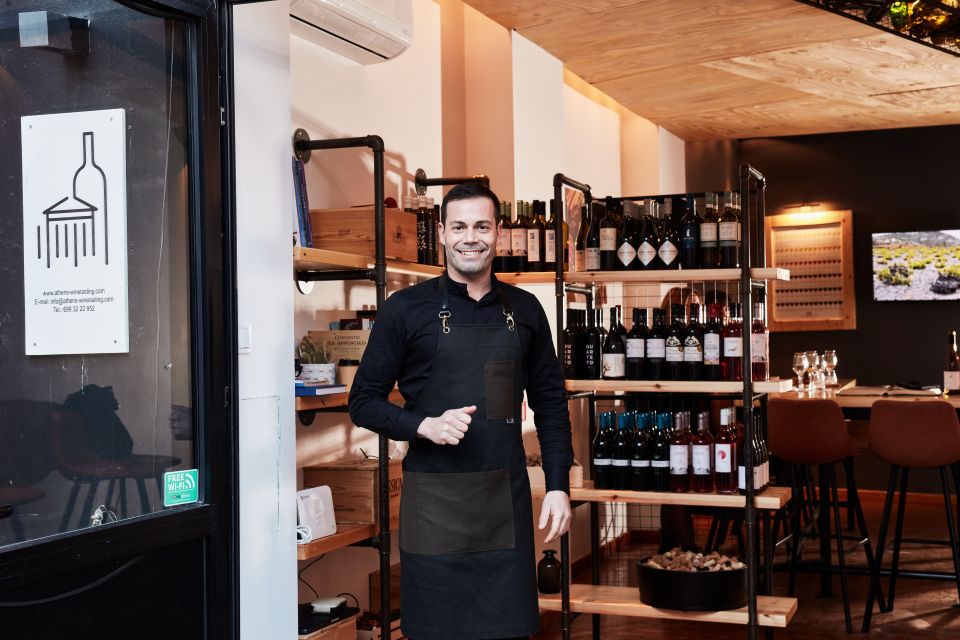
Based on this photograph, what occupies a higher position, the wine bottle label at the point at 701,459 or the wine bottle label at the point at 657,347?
the wine bottle label at the point at 657,347

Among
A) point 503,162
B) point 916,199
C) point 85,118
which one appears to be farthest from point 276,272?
point 916,199

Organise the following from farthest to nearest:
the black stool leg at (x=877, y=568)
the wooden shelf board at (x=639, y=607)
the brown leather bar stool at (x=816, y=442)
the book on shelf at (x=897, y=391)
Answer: the book on shelf at (x=897, y=391) < the brown leather bar stool at (x=816, y=442) < the black stool leg at (x=877, y=568) < the wooden shelf board at (x=639, y=607)

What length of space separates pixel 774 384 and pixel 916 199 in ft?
17.9

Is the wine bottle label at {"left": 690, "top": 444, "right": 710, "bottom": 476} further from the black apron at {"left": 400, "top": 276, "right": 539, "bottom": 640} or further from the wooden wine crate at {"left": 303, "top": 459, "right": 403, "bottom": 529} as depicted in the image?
the black apron at {"left": 400, "top": 276, "right": 539, "bottom": 640}

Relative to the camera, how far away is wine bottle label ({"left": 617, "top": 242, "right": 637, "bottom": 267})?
4.04 metres

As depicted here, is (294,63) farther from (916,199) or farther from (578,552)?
(916,199)

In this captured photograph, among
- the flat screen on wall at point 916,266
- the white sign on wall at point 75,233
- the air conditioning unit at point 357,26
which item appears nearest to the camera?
the white sign on wall at point 75,233

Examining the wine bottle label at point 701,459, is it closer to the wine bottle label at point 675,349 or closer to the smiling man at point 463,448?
the wine bottle label at point 675,349

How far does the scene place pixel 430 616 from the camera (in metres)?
2.55

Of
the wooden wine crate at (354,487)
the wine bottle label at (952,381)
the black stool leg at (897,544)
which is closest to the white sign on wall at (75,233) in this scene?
the wooden wine crate at (354,487)

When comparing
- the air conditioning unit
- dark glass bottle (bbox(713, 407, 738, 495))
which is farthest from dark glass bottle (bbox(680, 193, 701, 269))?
the air conditioning unit

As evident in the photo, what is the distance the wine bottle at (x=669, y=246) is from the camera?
397 centimetres

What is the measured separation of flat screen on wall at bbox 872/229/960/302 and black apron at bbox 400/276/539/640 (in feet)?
22.2

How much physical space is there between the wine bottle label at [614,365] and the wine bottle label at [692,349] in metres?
0.26
